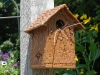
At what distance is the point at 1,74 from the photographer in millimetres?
4684

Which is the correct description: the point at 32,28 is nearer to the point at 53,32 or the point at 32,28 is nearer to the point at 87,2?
the point at 53,32

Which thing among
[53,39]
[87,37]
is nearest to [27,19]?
[53,39]

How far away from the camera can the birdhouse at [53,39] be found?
1680 mm

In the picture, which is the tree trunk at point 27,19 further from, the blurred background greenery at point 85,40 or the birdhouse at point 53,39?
the blurred background greenery at point 85,40

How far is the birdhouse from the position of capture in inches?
66.1

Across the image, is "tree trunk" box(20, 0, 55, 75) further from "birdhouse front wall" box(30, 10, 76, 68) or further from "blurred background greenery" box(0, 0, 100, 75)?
"blurred background greenery" box(0, 0, 100, 75)

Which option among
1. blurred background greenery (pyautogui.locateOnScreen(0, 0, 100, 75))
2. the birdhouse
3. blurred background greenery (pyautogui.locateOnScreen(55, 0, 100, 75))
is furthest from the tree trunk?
blurred background greenery (pyautogui.locateOnScreen(55, 0, 100, 75))

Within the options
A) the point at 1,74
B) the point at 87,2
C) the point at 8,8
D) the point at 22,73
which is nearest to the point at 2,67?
the point at 1,74

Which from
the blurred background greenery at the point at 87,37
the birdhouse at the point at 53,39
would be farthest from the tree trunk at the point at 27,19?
the blurred background greenery at the point at 87,37

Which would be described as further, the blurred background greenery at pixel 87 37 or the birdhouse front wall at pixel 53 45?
the blurred background greenery at pixel 87 37

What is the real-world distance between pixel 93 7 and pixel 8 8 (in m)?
→ 4.40

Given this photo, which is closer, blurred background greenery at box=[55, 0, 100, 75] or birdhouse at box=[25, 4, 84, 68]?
birdhouse at box=[25, 4, 84, 68]

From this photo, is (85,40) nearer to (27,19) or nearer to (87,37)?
(87,37)

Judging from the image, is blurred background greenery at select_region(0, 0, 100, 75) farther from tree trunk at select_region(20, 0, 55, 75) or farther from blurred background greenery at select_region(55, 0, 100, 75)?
tree trunk at select_region(20, 0, 55, 75)
